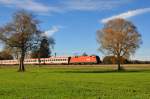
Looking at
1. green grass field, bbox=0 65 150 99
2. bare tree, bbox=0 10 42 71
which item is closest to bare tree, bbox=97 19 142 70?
bare tree, bbox=0 10 42 71

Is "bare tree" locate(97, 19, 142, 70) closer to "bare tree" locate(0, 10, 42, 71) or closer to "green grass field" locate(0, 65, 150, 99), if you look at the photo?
"bare tree" locate(0, 10, 42, 71)

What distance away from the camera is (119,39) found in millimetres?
87625

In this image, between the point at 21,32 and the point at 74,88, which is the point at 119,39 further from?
the point at 74,88

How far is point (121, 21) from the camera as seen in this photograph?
89.1 metres

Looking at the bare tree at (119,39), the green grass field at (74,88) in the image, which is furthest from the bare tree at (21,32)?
the green grass field at (74,88)

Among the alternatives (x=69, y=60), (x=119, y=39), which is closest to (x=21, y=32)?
(x=119, y=39)

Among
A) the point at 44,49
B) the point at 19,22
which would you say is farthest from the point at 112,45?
the point at 19,22

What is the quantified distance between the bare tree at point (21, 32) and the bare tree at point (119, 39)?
62.7 ft

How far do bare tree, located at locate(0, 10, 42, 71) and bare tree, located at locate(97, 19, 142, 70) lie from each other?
19115 millimetres

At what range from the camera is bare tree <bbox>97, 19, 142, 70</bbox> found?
8662 cm

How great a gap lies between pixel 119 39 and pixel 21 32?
83.1 ft

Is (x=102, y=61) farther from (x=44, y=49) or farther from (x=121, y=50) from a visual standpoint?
(x=44, y=49)

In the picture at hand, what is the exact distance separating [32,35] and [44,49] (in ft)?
13.4

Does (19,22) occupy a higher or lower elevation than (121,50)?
higher
